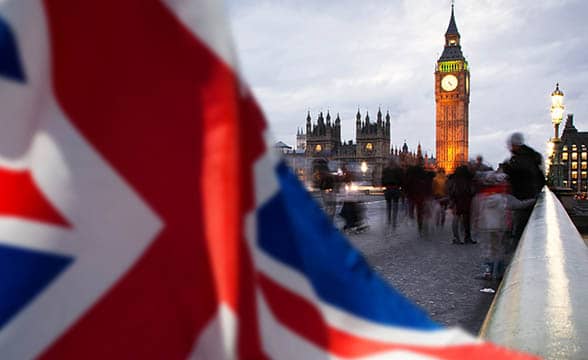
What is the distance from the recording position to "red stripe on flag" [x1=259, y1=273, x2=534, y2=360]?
2.93ft

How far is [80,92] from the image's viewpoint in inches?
30.6

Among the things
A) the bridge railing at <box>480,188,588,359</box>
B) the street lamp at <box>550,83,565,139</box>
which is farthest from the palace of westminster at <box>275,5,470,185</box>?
the bridge railing at <box>480,188,588,359</box>

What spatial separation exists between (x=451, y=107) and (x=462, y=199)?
3334 inches

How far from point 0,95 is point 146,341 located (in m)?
0.41

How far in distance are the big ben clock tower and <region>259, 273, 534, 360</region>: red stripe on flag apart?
86.7 metres

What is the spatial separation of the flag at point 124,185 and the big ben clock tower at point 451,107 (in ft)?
285

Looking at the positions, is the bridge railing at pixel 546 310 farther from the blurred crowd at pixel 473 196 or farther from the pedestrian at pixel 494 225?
the blurred crowd at pixel 473 196

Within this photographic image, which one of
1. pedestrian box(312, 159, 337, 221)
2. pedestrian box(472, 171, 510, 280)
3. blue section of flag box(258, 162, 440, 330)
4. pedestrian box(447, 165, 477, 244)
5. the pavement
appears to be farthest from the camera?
pedestrian box(312, 159, 337, 221)

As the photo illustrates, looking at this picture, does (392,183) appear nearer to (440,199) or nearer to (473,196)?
(440,199)

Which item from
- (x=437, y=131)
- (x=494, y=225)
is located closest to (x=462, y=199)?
(x=494, y=225)

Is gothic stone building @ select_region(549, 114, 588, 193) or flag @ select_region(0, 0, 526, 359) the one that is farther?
gothic stone building @ select_region(549, 114, 588, 193)

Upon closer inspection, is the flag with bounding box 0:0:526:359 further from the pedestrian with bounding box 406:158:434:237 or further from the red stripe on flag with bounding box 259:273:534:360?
the pedestrian with bounding box 406:158:434:237

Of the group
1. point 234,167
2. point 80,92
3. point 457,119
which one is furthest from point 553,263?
point 457,119

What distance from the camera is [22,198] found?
0.79 metres
